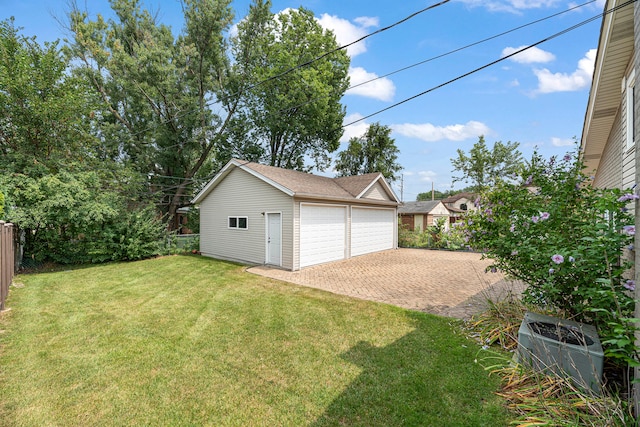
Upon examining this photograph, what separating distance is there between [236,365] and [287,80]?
21571mm

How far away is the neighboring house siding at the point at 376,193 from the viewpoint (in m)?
14.0

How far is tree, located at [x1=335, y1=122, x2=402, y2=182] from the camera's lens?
26844mm

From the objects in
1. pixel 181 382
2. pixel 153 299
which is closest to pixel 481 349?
pixel 181 382

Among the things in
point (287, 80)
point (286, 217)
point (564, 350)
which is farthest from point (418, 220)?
point (564, 350)

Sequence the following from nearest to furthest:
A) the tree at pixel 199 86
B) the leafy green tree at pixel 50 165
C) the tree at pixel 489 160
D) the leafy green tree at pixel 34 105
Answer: the leafy green tree at pixel 50 165, the leafy green tree at pixel 34 105, the tree at pixel 199 86, the tree at pixel 489 160

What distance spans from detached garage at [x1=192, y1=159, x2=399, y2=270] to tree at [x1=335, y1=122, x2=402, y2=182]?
42.5ft

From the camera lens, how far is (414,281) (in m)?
8.41

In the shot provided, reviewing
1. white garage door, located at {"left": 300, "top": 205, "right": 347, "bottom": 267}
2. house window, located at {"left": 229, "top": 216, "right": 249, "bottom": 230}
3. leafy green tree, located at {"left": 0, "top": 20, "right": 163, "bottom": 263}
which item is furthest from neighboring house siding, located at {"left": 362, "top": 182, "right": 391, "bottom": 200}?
leafy green tree, located at {"left": 0, "top": 20, "right": 163, "bottom": 263}

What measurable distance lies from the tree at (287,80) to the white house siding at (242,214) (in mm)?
10478

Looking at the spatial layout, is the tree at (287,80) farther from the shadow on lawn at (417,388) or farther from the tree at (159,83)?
the shadow on lawn at (417,388)

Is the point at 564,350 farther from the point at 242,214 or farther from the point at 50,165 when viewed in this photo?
the point at 50,165

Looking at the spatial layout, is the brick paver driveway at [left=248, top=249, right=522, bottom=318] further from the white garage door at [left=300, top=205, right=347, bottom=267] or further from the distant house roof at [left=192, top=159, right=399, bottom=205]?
the distant house roof at [left=192, top=159, right=399, bottom=205]

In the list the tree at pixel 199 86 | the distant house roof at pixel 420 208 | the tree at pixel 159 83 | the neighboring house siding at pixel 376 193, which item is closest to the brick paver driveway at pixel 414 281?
the neighboring house siding at pixel 376 193

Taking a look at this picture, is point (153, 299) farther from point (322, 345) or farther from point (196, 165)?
point (196, 165)
